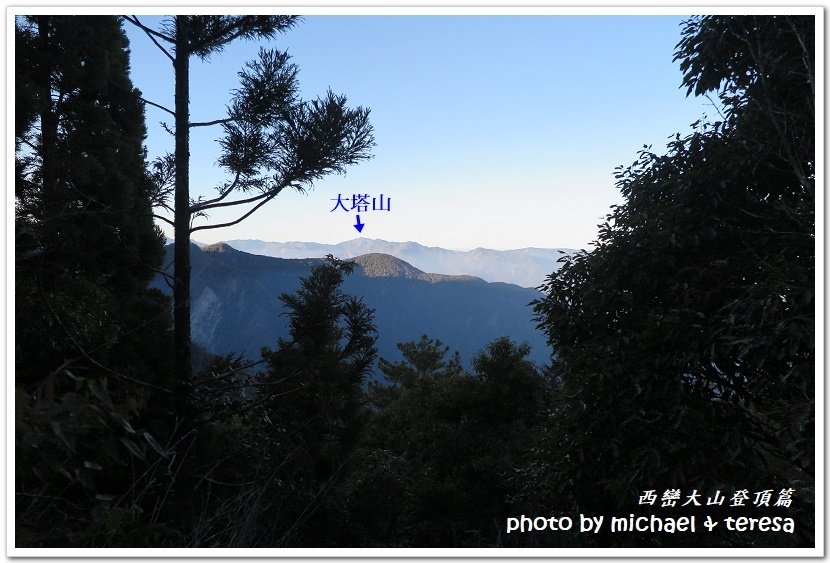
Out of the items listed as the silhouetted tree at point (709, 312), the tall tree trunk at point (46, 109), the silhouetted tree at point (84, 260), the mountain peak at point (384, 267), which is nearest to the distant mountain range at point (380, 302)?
the mountain peak at point (384, 267)

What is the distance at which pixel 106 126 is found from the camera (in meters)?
8.64

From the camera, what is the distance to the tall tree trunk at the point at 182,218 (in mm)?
6059

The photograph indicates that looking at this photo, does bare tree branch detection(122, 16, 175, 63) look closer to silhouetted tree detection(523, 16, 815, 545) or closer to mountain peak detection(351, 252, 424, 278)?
silhouetted tree detection(523, 16, 815, 545)

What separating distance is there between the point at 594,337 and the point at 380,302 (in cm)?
8771

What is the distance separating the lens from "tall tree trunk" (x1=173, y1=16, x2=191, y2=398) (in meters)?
6.06

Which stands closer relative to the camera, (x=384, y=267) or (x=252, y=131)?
(x=252, y=131)

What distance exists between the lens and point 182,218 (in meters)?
6.14

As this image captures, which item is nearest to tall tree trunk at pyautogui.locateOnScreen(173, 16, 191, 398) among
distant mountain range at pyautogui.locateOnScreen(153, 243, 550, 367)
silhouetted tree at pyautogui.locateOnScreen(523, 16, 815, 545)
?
silhouetted tree at pyautogui.locateOnScreen(523, 16, 815, 545)

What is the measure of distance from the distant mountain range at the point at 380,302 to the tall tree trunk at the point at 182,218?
55.3 meters

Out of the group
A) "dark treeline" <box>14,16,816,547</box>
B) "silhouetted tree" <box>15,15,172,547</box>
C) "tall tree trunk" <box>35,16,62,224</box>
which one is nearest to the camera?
"silhouetted tree" <box>15,15,172,547</box>

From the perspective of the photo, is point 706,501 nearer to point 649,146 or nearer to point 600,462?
point 600,462

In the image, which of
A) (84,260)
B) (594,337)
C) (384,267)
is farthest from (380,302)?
(594,337)

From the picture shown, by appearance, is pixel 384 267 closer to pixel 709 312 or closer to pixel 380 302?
pixel 380 302

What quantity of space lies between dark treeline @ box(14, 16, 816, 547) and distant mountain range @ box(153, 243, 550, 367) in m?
53.8
